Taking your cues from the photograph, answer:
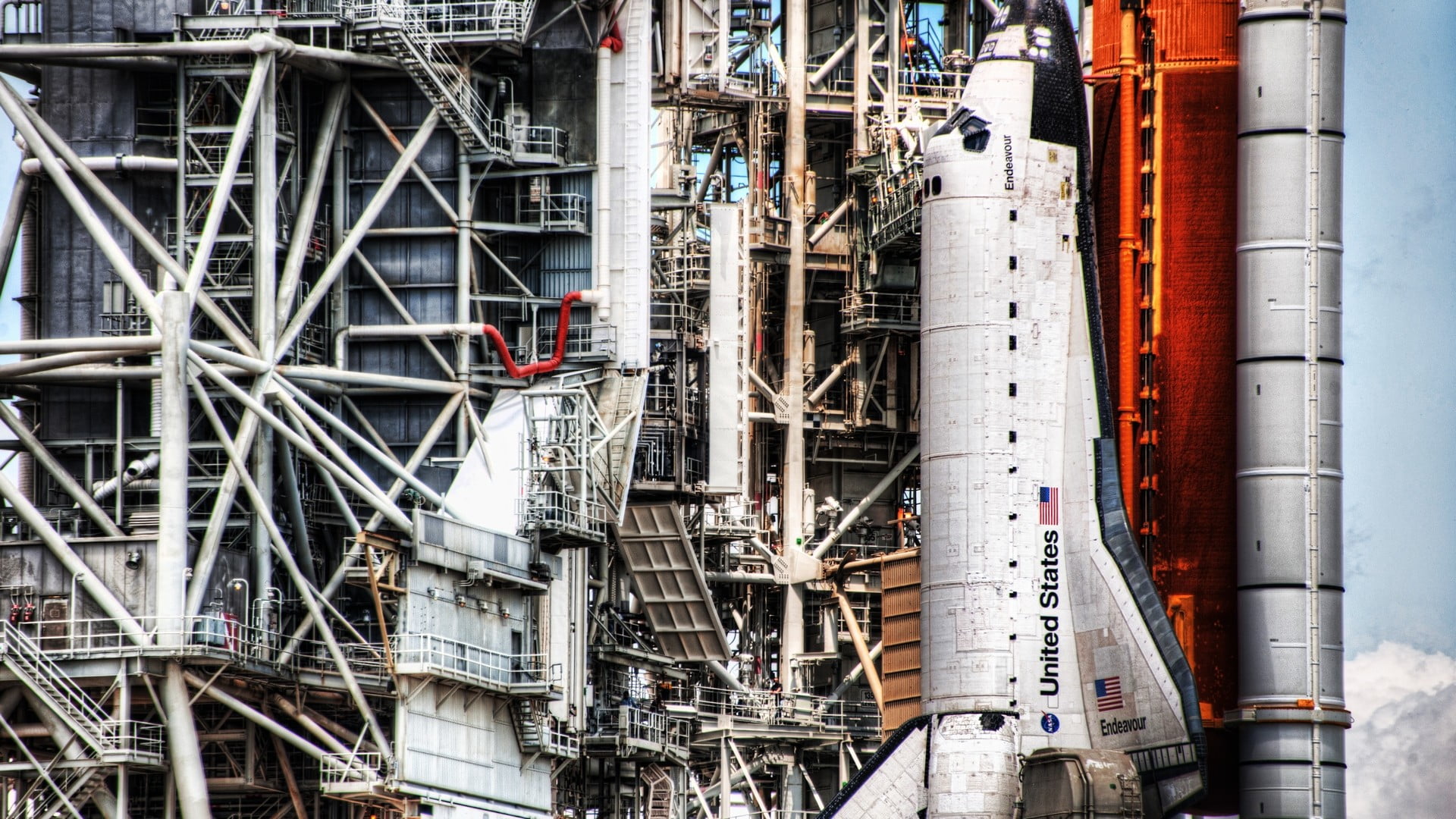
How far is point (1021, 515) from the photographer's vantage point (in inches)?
2184

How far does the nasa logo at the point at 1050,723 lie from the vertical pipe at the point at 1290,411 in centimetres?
434

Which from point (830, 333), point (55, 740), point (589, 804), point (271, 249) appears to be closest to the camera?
point (55, 740)

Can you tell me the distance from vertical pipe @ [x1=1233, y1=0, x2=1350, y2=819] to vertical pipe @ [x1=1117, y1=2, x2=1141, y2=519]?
2.00 metres

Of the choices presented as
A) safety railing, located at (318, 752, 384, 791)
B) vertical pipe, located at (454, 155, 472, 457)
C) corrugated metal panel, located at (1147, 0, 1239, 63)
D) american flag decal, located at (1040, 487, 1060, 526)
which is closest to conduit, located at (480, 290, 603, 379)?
vertical pipe, located at (454, 155, 472, 457)

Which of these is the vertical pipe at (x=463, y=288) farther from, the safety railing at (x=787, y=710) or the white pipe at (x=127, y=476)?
the safety railing at (x=787, y=710)

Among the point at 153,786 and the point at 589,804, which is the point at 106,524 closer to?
the point at 153,786

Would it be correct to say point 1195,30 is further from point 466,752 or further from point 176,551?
point 176,551

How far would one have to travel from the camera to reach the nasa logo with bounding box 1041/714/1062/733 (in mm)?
55094

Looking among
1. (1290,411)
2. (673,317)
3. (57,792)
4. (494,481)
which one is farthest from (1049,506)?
(57,792)

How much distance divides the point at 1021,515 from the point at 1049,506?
2.04 feet

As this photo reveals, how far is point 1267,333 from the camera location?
192 feet

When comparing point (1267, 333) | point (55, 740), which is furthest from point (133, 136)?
point (1267, 333)

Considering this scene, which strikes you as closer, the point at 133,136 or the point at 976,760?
the point at 976,760

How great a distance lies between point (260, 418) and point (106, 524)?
326cm
